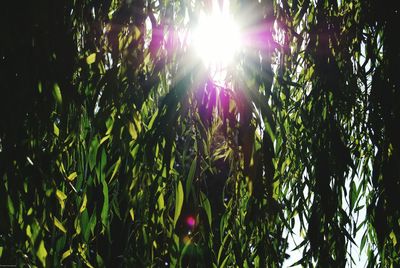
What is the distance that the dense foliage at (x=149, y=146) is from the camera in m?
1.76

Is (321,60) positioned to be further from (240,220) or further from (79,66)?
(79,66)

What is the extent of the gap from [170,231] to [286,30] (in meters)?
0.93

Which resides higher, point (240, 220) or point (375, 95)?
point (375, 95)

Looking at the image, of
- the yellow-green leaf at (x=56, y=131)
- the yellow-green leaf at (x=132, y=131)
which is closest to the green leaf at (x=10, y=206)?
the yellow-green leaf at (x=56, y=131)

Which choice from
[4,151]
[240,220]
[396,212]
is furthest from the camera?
[396,212]

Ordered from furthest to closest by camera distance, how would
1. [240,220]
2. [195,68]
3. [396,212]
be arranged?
[396,212]
[240,220]
[195,68]

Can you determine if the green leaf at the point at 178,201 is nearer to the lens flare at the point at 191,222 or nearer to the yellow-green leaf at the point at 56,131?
the lens flare at the point at 191,222

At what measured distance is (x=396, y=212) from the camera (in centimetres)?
222

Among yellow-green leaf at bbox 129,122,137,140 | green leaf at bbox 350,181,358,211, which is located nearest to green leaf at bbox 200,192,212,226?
yellow-green leaf at bbox 129,122,137,140

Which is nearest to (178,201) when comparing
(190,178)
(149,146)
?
(190,178)

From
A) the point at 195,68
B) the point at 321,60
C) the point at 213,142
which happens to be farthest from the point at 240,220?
the point at 321,60

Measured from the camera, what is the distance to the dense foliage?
1.76m

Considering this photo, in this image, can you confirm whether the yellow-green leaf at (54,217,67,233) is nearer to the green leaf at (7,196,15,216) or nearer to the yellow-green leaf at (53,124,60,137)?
the green leaf at (7,196,15,216)

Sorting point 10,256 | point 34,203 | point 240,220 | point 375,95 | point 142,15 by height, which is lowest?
point 10,256
